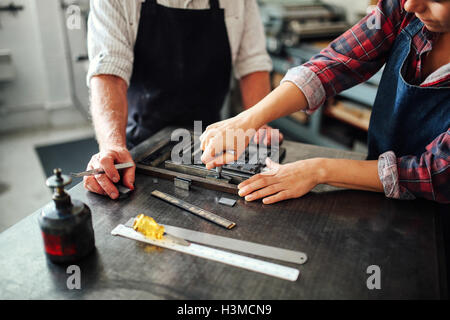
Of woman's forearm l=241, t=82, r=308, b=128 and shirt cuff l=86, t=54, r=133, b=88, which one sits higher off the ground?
shirt cuff l=86, t=54, r=133, b=88

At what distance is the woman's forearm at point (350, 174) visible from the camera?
1135 mm

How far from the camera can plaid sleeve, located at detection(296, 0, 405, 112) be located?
1.20m

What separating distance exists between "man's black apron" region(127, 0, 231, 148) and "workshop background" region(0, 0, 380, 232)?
135 cm

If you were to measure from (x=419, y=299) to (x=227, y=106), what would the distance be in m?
3.21

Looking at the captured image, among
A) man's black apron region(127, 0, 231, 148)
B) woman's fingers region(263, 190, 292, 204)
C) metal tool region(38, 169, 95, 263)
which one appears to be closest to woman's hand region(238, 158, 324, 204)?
woman's fingers region(263, 190, 292, 204)

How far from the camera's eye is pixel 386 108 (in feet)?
4.09

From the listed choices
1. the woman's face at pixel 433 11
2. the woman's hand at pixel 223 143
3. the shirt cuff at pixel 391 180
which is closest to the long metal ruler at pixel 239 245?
the woman's hand at pixel 223 143

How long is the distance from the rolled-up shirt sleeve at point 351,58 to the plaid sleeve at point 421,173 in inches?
12.5

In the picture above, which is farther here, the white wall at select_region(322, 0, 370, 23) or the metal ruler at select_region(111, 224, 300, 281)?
the white wall at select_region(322, 0, 370, 23)

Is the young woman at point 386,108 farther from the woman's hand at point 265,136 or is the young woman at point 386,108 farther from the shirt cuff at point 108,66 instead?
the shirt cuff at point 108,66

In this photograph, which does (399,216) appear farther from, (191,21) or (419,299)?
(191,21)

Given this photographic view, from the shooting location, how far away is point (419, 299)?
2.53ft

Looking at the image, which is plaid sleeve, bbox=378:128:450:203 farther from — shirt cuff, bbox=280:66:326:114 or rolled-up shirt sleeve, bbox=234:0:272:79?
rolled-up shirt sleeve, bbox=234:0:272:79
